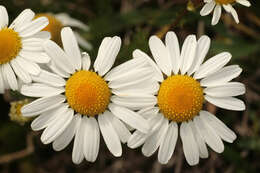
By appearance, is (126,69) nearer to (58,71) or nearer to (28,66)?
(58,71)

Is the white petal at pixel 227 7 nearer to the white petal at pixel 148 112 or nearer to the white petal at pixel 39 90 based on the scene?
the white petal at pixel 148 112

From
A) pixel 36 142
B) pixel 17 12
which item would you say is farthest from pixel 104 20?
pixel 36 142

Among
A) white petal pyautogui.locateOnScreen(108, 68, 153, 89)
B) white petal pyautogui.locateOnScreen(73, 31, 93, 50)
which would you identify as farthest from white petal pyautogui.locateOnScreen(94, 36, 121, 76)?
white petal pyautogui.locateOnScreen(73, 31, 93, 50)

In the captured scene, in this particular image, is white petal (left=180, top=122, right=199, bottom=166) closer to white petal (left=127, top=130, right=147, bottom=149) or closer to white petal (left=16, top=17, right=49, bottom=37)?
white petal (left=127, top=130, right=147, bottom=149)

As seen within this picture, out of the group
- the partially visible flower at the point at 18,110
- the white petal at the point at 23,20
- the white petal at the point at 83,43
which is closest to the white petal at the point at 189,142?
the partially visible flower at the point at 18,110

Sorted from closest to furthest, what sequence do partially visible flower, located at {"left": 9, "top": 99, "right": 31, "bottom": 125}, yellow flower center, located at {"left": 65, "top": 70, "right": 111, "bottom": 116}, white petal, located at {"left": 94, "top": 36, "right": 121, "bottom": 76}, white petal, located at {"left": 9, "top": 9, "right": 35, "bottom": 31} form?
yellow flower center, located at {"left": 65, "top": 70, "right": 111, "bottom": 116} → white petal, located at {"left": 94, "top": 36, "right": 121, "bottom": 76} → white petal, located at {"left": 9, "top": 9, "right": 35, "bottom": 31} → partially visible flower, located at {"left": 9, "top": 99, "right": 31, "bottom": 125}

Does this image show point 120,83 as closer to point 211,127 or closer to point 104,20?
point 211,127

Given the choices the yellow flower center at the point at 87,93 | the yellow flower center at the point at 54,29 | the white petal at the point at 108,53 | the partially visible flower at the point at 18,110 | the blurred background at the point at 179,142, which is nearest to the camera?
the yellow flower center at the point at 87,93
